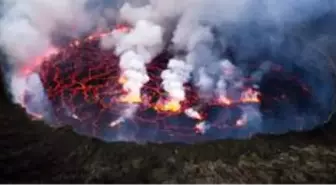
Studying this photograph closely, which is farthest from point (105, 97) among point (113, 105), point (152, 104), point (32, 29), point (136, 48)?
point (32, 29)

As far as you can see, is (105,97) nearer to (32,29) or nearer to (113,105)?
(113,105)

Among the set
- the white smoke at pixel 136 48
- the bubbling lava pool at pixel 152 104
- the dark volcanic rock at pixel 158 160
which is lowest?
the dark volcanic rock at pixel 158 160

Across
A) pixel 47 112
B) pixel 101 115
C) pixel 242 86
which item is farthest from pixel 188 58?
pixel 47 112

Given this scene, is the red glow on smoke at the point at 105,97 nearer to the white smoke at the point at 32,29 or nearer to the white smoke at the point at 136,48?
the white smoke at the point at 136,48

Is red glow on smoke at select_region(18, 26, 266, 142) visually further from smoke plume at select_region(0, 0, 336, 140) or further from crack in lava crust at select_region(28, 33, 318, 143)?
smoke plume at select_region(0, 0, 336, 140)

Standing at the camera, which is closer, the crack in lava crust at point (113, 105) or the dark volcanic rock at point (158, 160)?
the dark volcanic rock at point (158, 160)

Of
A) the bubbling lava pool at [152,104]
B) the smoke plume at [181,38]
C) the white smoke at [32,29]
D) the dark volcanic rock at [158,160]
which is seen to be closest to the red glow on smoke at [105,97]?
the bubbling lava pool at [152,104]
